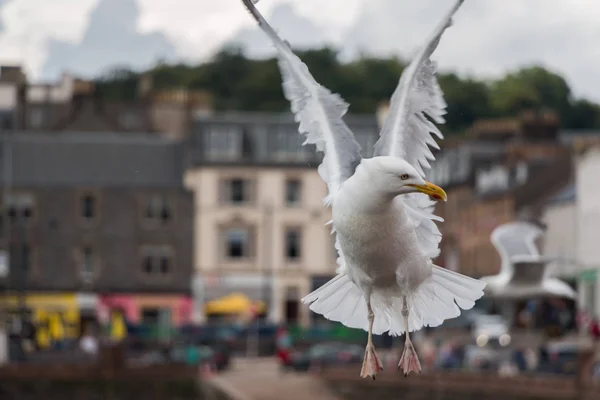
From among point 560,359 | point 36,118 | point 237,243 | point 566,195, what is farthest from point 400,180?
point 36,118

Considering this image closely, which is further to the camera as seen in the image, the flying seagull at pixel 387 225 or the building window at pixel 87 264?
the building window at pixel 87 264

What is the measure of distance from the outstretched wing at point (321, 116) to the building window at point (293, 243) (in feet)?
199

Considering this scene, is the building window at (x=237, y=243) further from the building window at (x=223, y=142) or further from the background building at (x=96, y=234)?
the building window at (x=223, y=142)

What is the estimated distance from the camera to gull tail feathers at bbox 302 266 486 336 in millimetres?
11633

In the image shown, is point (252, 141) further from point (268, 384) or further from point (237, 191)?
point (268, 384)

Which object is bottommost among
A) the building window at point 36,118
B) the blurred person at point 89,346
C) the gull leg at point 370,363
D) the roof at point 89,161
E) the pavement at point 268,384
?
the pavement at point 268,384

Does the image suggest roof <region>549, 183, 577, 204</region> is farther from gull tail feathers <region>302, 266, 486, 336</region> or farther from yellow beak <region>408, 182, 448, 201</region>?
yellow beak <region>408, 182, 448, 201</region>

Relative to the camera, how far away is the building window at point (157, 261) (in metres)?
73.1

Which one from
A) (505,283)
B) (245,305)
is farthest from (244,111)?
(505,283)

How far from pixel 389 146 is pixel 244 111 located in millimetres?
112084

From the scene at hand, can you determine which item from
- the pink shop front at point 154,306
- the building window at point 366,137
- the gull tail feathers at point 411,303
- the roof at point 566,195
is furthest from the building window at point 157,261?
the gull tail feathers at point 411,303

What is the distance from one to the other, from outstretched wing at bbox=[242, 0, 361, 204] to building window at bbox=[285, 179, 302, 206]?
198 feet

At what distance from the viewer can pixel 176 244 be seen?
73000mm

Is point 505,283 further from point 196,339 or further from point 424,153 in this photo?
point 196,339
